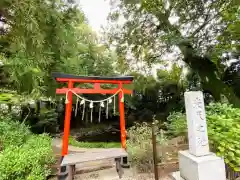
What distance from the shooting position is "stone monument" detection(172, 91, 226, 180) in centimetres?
221

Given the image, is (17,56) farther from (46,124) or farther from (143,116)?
(143,116)

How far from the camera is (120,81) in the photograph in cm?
381

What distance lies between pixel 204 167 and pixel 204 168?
1 centimetres

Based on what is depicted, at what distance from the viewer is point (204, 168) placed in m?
2.20

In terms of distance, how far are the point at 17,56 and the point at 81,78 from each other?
7.01 feet

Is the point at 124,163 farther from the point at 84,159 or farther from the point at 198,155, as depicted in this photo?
the point at 198,155

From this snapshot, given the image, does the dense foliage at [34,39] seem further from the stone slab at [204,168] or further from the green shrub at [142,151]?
the stone slab at [204,168]

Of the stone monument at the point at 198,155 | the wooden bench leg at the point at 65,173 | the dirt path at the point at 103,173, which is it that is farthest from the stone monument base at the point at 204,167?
the wooden bench leg at the point at 65,173

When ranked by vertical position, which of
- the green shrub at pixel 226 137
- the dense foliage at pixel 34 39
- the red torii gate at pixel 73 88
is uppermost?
the dense foliage at pixel 34 39

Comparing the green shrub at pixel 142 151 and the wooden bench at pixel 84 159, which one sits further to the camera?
the green shrub at pixel 142 151

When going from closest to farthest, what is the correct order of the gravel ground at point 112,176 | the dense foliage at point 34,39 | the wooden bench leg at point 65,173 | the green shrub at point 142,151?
the wooden bench leg at point 65,173
the gravel ground at point 112,176
the green shrub at point 142,151
the dense foliage at point 34,39

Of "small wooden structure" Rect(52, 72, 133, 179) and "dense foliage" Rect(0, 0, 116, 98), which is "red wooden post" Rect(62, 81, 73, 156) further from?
"dense foliage" Rect(0, 0, 116, 98)

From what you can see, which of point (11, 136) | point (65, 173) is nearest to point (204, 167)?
Answer: point (65, 173)

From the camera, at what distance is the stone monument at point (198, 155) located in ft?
7.25
